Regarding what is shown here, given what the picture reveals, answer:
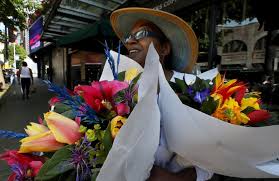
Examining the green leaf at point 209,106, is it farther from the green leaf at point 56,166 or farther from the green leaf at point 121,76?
the green leaf at point 56,166

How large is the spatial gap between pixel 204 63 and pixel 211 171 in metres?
5.36

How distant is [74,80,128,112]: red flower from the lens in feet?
3.52

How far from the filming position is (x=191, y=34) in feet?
6.30

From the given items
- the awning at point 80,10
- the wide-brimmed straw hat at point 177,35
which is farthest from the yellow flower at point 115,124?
the awning at point 80,10

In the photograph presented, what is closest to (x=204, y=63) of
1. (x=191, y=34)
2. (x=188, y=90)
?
(x=191, y=34)

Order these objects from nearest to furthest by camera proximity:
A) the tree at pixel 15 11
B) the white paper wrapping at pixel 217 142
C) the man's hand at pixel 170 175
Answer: the white paper wrapping at pixel 217 142, the man's hand at pixel 170 175, the tree at pixel 15 11

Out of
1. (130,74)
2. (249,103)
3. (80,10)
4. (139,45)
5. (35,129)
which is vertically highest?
(80,10)

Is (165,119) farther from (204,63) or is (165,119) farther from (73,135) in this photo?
(204,63)

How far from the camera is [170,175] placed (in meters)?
0.97

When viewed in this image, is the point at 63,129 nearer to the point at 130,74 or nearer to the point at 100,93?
the point at 100,93

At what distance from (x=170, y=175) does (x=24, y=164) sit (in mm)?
528

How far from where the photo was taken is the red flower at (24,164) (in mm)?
1112

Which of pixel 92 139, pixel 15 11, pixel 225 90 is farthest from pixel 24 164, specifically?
pixel 15 11

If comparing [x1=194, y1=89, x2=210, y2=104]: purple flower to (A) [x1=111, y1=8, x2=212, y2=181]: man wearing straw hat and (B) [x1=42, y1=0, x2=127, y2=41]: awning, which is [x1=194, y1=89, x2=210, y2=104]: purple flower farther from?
(B) [x1=42, y1=0, x2=127, y2=41]: awning
